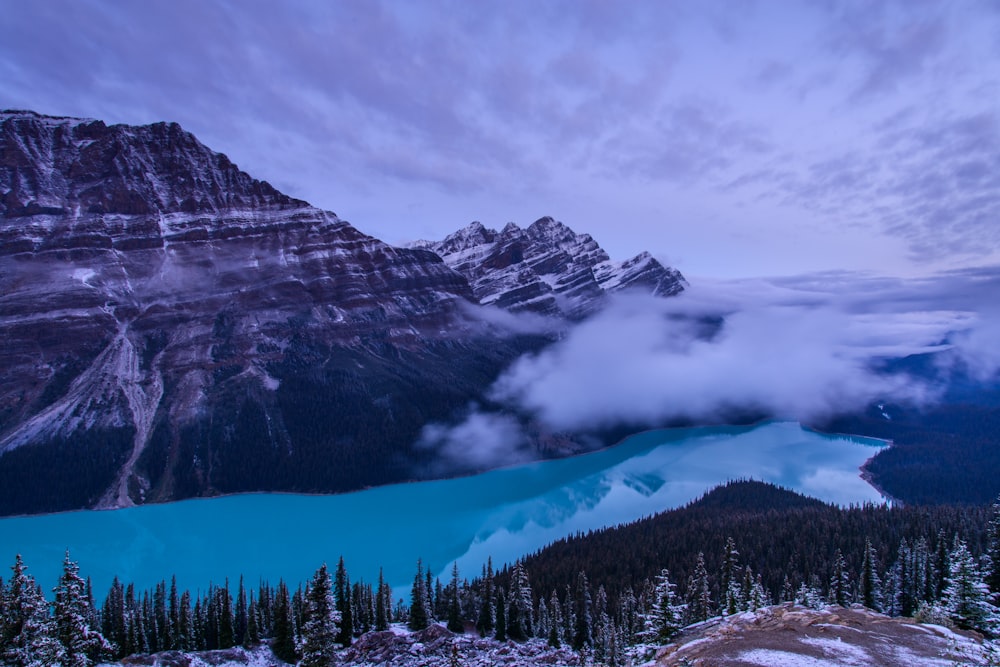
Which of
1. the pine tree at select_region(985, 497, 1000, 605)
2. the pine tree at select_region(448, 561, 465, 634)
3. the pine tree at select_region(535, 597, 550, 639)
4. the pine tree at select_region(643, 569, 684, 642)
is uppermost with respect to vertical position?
the pine tree at select_region(985, 497, 1000, 605)

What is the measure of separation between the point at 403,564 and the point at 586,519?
46.5 meters

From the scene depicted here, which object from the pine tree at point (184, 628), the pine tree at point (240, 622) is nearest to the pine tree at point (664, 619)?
the pine tree at point (240, 622)

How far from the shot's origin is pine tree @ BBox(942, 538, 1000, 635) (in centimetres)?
3938

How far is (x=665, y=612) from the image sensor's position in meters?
43.2

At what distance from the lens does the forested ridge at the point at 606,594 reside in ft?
120

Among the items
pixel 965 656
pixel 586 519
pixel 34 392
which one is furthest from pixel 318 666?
pixel 34 392

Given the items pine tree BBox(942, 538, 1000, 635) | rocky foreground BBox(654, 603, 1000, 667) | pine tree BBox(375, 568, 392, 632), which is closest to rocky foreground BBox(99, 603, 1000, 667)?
rocky foreground BBox(654, 603, 1000, 667)

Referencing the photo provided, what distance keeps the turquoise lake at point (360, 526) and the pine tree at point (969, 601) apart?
7064 cm

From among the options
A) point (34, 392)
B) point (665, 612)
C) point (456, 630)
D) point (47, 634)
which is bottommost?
point (456, 630)

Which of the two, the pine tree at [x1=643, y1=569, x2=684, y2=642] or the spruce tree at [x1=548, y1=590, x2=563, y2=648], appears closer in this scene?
the pine tree at [x1=643, y1=569, x2=684, y2=642]

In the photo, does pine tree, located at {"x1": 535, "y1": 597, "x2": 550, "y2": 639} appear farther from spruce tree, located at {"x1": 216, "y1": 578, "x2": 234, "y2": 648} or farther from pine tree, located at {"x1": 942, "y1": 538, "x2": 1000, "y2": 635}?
pine tree, located at {"x1": 942, "y1": 538, "x2": 1000, "y2": 635}

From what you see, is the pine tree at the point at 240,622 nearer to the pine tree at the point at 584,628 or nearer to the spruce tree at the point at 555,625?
the spruce tree at the point at 555,625

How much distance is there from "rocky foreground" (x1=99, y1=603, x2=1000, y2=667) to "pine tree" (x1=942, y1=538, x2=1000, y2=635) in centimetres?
330

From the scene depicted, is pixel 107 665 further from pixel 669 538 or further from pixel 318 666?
pixel 669 538
